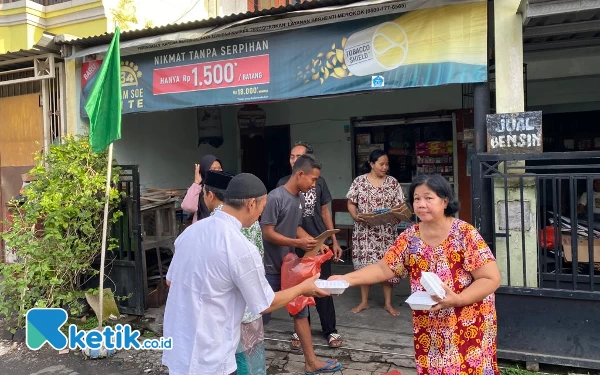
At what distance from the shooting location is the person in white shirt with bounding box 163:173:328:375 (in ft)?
7.50

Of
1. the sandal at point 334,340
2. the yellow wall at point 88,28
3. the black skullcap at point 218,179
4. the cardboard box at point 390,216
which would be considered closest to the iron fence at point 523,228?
the cardboard box at point 390,216

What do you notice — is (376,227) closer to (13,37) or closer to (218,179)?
(218,179)

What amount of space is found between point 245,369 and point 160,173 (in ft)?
16.5

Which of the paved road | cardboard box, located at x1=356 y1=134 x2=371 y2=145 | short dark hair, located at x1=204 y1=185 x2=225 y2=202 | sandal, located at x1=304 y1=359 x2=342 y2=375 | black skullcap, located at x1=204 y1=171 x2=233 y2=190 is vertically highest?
cardboard box, located at x1=356 y1=134 x2=371 y2=145

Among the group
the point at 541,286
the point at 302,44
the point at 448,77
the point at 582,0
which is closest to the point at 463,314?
the point at 541,286

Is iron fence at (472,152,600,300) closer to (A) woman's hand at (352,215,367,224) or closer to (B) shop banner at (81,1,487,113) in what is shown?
(B) shop banner at (81,1,487,113)

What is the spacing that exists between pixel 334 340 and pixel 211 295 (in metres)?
2.46

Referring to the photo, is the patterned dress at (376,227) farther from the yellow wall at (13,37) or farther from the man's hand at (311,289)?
the yellow wall at (13,37)

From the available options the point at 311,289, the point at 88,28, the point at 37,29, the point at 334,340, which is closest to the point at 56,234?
the point at 334,340

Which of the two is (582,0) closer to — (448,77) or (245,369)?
(448,77)

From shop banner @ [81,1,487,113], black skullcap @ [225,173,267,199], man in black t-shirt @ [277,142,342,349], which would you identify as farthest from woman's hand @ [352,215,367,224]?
black skullcap @ [225,173,267,199]

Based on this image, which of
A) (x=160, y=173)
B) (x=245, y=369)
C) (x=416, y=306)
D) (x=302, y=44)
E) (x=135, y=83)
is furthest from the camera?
(x=160, y=173)

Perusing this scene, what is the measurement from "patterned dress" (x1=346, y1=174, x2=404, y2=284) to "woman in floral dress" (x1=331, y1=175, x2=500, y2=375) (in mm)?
2646

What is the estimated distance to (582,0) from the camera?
376cm
